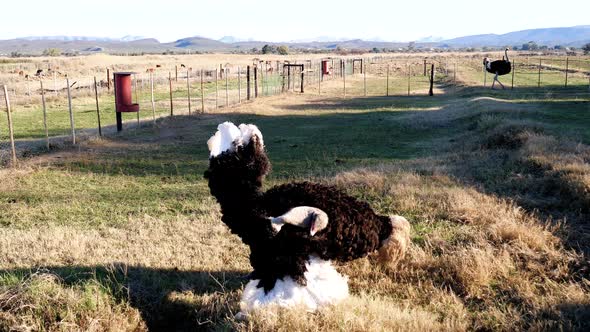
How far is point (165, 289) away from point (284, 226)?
1481mm

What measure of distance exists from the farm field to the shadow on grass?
0.02 metres

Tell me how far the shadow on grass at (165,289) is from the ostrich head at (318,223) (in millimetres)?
902

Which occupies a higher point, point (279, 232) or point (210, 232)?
point (279, 232)

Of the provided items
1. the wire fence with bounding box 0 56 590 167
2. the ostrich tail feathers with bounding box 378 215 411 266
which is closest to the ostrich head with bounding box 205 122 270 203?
the ostrich tail feathers with bounding box 378 215 411 266

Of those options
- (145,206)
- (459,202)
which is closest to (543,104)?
(459,202)

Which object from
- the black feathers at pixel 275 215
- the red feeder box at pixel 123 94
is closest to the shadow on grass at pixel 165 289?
the black feathers at pixel 275 215

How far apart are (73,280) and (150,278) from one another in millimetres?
716

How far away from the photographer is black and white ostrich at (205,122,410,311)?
4.69 meters

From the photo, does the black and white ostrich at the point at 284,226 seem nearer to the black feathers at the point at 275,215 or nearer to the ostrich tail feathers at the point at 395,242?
the black feathers at the point at 275,215

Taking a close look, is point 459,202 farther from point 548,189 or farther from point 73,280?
point 73,280

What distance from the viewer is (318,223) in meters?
4.63

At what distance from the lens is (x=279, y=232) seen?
479cm

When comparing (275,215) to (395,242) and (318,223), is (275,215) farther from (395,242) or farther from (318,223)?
(395,242)

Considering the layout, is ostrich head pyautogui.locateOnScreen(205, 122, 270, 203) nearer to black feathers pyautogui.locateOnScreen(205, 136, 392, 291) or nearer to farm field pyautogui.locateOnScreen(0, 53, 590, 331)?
black feathers pyautogui.locateOnScreen(205, 136, 392, 291)
